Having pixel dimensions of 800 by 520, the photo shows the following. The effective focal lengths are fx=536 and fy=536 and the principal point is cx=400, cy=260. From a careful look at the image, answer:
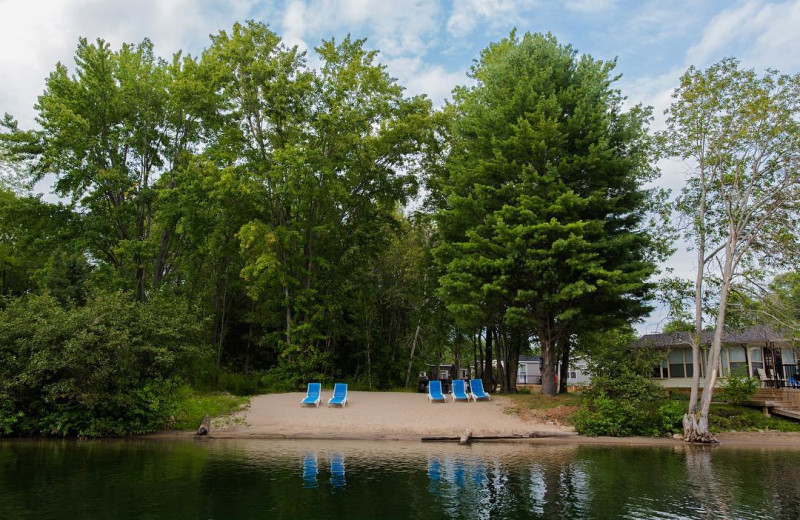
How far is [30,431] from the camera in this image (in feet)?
55.4

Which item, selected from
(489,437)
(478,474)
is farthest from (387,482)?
(489,437)

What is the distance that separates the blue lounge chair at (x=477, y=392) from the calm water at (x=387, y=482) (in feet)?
21.3

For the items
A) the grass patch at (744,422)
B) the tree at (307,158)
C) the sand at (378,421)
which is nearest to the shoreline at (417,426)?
the sand at (378,421)

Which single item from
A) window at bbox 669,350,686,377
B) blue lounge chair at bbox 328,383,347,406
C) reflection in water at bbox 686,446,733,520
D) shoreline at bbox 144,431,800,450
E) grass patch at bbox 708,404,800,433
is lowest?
shoreline at bbox 144,431,800,450

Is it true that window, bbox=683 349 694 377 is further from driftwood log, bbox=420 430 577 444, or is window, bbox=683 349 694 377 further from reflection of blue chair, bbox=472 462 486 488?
reflection of blue chair, bbox=472 462 486 488

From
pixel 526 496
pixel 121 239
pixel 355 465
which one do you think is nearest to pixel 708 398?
pixel 526 496

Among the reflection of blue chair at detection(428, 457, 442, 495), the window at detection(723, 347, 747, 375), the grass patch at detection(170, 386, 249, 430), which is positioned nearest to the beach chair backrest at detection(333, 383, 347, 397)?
the grass patch at detection(170, 386, 249, 430)

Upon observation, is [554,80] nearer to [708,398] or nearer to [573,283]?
[573,283]

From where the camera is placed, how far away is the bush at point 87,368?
16047 millimetres

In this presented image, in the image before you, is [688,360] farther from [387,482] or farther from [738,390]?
[387,482]

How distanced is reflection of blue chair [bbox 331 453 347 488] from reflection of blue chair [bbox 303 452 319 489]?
36 centimetres

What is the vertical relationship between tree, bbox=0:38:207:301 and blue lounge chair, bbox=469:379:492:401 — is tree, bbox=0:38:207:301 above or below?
above

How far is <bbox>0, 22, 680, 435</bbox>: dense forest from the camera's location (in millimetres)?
17781

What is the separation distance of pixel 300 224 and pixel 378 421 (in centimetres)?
1193
